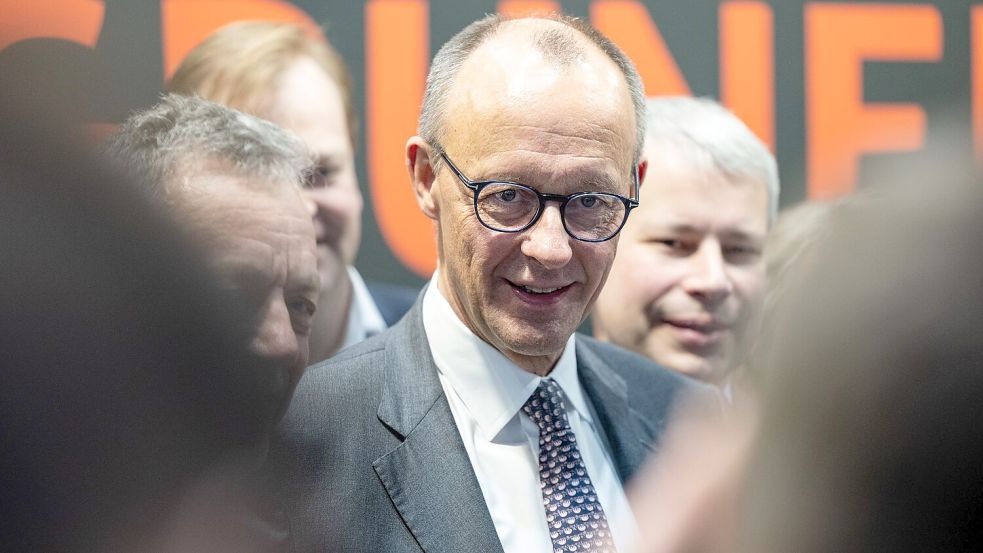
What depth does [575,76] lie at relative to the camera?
164 centimetres

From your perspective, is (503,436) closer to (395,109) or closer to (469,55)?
(469,55)

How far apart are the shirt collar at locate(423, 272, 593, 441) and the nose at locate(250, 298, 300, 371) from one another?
1.26 ft

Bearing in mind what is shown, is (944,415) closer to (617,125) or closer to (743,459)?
(743,459)

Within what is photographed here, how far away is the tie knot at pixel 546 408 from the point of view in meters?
1.74

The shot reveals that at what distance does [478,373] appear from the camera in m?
1.72

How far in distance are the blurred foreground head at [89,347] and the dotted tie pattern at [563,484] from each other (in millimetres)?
990

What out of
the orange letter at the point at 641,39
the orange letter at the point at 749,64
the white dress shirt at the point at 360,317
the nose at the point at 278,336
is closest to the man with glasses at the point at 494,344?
the nose at the point at 278,336

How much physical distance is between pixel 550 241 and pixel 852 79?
81.2 inches

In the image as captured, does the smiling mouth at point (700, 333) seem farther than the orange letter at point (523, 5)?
No

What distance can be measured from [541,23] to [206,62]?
1154 millimetres

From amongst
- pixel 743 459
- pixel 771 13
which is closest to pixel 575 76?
pixel 743 459

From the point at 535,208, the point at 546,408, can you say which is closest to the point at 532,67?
the point at 535,208

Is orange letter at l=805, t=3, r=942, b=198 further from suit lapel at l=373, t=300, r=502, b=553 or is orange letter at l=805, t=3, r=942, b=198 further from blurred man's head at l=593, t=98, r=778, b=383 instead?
suit lapel at l=373, t=300, r=502, b=553

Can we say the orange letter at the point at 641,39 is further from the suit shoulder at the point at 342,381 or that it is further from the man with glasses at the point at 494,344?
the suit shoulder at the point at 342,381
